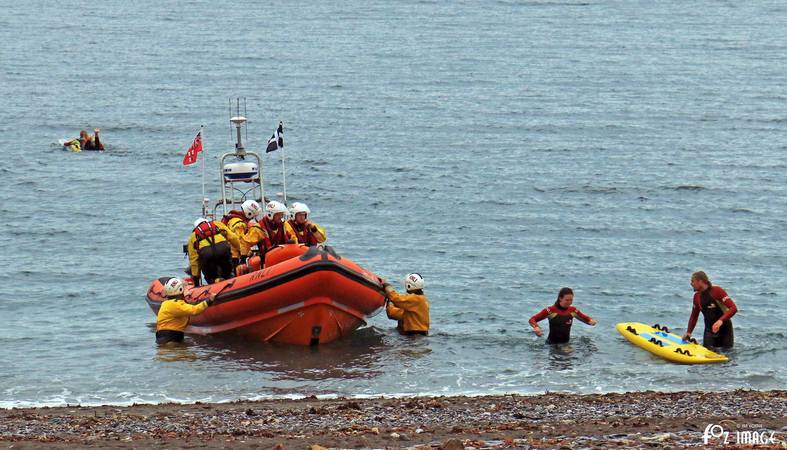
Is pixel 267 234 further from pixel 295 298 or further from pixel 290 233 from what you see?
pixel 295 298

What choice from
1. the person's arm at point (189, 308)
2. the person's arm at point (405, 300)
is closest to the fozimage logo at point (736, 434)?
the person's arm at point (405, 300)

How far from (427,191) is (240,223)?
44.5ft

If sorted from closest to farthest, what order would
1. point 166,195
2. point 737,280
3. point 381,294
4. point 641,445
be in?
point 641,445
point 381,294
point 737,280
point 166,195

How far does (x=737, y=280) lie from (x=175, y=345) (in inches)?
420

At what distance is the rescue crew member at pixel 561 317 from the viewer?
18484 millimetres

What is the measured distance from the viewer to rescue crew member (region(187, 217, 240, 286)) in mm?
19250

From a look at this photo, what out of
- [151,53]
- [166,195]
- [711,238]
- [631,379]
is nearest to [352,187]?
[166,195]

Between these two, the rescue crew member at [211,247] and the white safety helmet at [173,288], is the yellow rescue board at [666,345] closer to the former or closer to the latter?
the rescue crew member at [211,247]

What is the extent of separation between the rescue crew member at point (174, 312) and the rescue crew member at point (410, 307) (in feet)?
8.84

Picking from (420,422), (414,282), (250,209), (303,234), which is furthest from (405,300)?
(420,422)

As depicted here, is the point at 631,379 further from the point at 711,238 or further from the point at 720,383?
the point at 711,238

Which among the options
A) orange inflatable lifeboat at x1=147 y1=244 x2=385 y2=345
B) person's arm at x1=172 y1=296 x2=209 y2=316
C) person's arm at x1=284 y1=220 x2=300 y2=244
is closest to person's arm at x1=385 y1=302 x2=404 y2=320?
orange inflatable lifeboat at x1=147 y1=244 x2=385 y2=345

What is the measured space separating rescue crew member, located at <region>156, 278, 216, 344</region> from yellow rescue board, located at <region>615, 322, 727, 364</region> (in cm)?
626

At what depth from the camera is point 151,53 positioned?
211 ft
